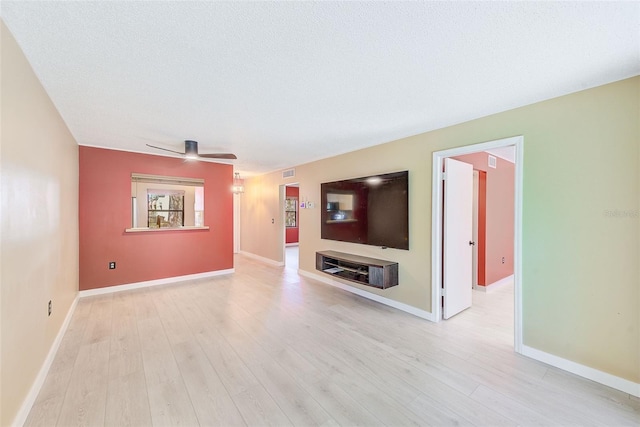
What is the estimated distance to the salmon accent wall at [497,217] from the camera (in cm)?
431

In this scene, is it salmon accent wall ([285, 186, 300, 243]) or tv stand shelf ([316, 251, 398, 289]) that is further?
salmon accent wall ([285, 186, 300, 243])

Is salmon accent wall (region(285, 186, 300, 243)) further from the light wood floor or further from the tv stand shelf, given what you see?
the light wood floor

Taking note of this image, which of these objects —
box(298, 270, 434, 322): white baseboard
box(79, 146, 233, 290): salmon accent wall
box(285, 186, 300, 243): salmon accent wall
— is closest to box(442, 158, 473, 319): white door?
box(298, 270, 434, 322): white baseboard

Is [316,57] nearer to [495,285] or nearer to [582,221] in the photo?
[582,221]

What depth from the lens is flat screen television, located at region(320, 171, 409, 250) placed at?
347 centimetres

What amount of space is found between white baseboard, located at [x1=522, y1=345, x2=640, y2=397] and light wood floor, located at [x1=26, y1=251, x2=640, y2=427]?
0.21 ft

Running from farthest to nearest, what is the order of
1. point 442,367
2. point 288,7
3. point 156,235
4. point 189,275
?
point 189,275 < point 156,235 < point 442,367 < point 288,7

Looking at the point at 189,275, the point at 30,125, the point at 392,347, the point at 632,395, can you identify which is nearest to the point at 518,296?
the point at 632,395

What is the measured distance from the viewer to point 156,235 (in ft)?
15.2

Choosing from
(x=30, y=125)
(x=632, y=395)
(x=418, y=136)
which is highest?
(x=418, y=136)

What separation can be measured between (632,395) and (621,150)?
1.82 meters

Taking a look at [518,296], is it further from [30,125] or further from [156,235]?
[156,235]

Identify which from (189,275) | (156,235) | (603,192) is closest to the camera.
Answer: (603,192)

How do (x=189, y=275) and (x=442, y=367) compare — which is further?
(x=189, y=275)
